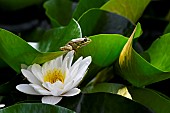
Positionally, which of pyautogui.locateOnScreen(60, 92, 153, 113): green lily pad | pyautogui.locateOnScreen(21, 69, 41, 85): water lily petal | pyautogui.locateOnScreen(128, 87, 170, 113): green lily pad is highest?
pyautogui.locateOnScreen(21, 69, 41, 85): water lily petal

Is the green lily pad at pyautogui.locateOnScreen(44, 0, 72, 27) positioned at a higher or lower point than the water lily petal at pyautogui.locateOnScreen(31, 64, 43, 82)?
lower

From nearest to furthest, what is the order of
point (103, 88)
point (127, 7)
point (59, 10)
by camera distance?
1. point (103, 88)
2. point (127, 7)
3. point (59, 10)

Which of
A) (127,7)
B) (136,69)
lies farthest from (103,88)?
(127,7)

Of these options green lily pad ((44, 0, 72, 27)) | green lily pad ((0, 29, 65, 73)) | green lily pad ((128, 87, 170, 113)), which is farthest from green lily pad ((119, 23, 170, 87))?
green lily pad ((44, 0, 72, 27))

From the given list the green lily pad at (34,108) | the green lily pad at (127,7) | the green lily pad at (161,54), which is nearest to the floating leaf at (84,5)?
the green lily pad at (127,7)

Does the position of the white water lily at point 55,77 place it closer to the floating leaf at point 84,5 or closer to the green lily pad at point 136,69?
the green lily pad at point 136,69

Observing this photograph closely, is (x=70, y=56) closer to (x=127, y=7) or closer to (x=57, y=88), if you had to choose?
(x=57, y=88)

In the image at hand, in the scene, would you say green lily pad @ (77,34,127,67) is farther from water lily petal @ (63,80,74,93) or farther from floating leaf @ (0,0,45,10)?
floating leaf @ (0,0,45,10)
